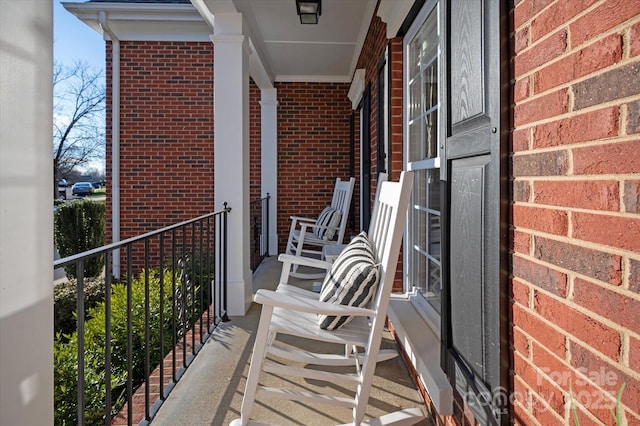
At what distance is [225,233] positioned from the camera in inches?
140

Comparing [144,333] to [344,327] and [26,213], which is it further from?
[26,213]

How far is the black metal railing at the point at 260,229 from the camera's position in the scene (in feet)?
19.2

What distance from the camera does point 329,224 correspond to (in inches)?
205

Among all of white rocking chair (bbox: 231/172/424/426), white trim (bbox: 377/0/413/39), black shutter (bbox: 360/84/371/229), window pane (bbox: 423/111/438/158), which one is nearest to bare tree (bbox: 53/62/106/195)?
black shutter (bbox: 360/84/371/229)

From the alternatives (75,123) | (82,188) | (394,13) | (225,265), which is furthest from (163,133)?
(75,123)

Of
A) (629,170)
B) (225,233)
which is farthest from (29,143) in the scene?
(225,233)

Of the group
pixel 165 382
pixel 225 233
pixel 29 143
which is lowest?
pixel 165 382

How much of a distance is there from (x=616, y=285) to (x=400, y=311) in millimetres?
1747

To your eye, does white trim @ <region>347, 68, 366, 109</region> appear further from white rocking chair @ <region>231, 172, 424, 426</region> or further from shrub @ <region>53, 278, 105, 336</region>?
shrub @ <region>53, 278, 105, 336</region>

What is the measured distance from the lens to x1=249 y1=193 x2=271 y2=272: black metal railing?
19.2 ft

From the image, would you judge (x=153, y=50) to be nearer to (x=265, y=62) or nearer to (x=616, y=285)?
(x=265, y=62)

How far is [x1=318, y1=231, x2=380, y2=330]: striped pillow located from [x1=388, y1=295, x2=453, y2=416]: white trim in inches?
12.2

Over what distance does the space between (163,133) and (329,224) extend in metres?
2.85

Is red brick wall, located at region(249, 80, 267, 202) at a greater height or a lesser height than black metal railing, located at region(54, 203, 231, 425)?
greater
